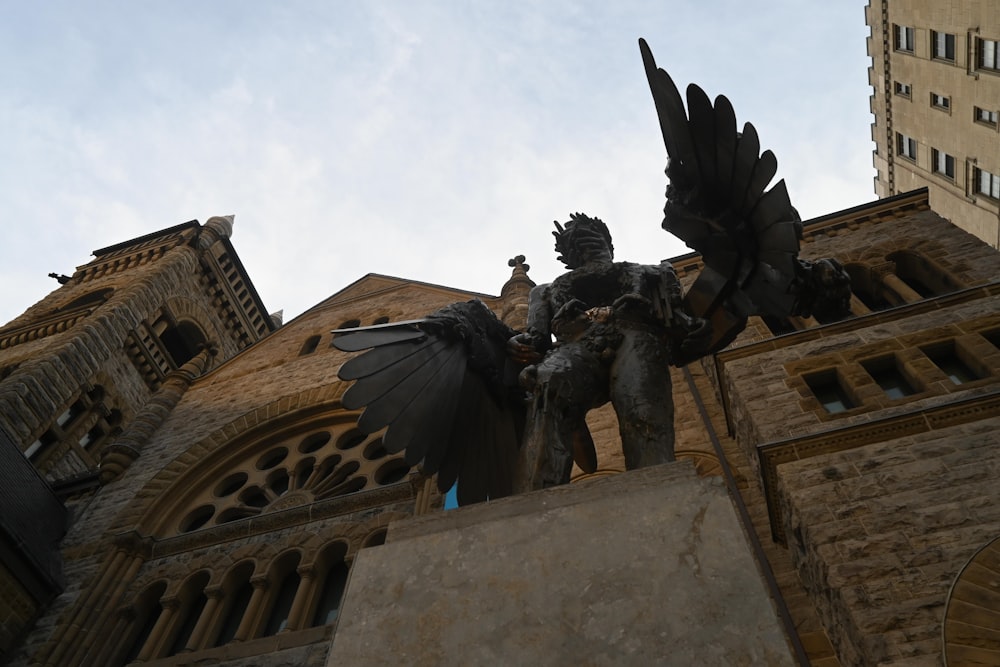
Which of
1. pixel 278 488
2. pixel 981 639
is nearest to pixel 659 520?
pixel 981 639

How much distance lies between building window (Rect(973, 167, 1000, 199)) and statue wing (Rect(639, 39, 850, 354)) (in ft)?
74.6

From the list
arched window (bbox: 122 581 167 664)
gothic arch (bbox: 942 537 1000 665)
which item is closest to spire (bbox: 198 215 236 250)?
arched window (bbox: 122 581 167 664)

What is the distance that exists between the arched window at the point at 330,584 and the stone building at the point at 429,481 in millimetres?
36

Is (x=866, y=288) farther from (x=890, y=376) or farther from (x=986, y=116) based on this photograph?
(x=986, y=116)

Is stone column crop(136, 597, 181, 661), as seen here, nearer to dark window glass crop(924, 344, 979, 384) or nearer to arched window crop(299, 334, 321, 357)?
arched window crop(299, 334, 321, 357)

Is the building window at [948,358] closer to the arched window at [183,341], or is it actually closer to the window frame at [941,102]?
the window frame at [941,102]

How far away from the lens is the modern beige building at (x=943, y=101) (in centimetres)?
2103

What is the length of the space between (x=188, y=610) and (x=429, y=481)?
3.65 m

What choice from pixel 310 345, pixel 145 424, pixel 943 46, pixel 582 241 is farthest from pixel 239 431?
pixel 943 46

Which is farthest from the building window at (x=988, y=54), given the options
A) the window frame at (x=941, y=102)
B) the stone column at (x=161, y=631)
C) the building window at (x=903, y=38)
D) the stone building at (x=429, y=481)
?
the stone column at (x=161, y=631)

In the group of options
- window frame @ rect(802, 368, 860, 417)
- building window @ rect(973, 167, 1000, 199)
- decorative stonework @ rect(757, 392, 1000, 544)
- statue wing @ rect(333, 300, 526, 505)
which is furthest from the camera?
building window @ rect(973, 167, 1000, 199)

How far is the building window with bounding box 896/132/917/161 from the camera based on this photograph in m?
28.5

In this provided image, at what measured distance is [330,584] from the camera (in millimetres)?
9367

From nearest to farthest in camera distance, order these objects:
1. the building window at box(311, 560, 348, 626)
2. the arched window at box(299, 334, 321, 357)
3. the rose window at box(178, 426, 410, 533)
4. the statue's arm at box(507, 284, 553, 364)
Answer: the statue's arm at box(507, 284, 553, 364)
the building window at box(311, 560, 348, 626)
the rose window at box(178, 426, 410, 533)
the arched window at box(299, 334, 321, 357)
